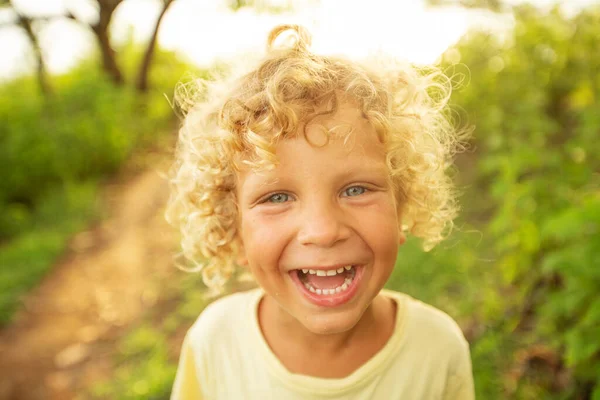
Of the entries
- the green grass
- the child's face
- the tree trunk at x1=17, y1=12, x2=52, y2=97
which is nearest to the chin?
the child's face

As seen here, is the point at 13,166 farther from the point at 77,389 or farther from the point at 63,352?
the point at 77,389

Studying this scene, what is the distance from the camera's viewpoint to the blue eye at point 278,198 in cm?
141

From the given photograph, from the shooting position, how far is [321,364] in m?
1.60

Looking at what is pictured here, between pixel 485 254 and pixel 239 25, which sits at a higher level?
pixel 239 25

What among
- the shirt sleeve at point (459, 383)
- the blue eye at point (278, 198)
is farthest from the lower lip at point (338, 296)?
the shirt sleeve at point (459, 383)

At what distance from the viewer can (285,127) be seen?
1.36 meters

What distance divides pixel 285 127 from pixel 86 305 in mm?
3721

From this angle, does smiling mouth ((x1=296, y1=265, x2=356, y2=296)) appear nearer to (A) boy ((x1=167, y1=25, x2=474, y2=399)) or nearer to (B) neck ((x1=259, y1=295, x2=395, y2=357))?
(A) boy ((x1=167, y1=25, x2=474, y2=399))

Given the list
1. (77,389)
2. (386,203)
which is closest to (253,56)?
(386,203)

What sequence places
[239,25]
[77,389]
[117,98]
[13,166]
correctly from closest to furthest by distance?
[239,25] → [77,389] → [13,166] → [117,98]

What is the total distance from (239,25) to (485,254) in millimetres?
2501

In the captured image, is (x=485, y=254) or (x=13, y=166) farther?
(x=13, y=166)

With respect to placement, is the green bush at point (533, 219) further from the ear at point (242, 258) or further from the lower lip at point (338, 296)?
the ear at point (242, 258)

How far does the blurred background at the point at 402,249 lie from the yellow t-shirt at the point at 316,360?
2.00ft
